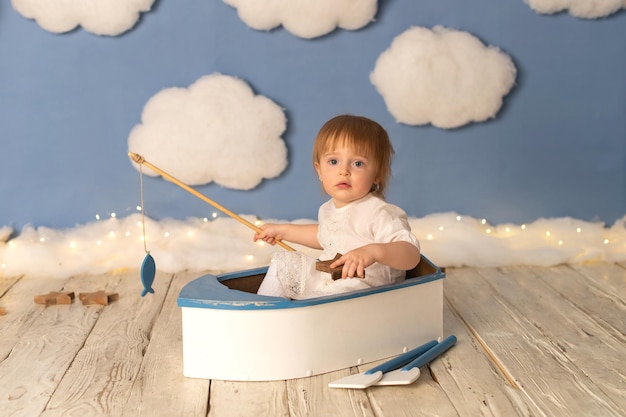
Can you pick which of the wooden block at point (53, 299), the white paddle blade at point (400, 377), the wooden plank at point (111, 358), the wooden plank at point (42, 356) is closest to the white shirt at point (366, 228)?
the white paddle blade at point (400, 377)

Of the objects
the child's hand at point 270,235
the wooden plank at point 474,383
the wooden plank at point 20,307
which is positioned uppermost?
the child's hand at point 270,235

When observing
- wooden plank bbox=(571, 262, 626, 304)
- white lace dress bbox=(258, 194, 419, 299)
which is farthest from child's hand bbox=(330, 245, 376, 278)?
wooden plank bbox=(571, 262, 626, 304)

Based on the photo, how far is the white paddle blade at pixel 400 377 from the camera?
1497mm

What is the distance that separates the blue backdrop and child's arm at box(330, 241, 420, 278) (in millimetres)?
790

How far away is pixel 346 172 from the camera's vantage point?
1.69 meters

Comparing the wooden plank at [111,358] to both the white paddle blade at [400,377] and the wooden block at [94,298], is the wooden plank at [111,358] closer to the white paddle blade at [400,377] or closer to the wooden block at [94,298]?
the wooden block at [94,298]

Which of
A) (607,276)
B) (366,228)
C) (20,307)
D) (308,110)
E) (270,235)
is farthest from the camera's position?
(308,110)

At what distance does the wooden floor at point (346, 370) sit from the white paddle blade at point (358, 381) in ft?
0.05

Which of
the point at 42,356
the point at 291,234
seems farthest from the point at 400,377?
the point at 42,356

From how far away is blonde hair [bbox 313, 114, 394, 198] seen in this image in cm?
169

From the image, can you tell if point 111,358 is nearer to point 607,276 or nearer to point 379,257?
point 379,257

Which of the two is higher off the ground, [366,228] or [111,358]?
[366,228]

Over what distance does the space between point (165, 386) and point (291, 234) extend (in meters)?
0.47

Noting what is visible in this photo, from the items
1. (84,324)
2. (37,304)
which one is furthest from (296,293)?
(37,304)
